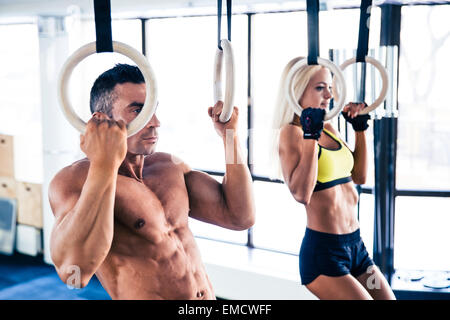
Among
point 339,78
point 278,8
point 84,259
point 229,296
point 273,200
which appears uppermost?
point 278,8

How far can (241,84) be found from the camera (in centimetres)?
343

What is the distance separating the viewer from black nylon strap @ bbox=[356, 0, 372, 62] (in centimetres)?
127

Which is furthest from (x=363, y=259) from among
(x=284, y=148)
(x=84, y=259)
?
(x=84, y=259)

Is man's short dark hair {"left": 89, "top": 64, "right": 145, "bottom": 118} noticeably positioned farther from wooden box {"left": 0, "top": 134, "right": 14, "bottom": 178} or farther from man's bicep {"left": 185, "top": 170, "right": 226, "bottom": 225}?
wooden box {"left": 0, "top": 134, "right": 14, "bottom": 178}

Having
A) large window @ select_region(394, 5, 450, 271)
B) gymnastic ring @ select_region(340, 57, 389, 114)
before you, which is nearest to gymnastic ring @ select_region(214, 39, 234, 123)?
gymnastic ring @ select_region(340, 57, 389, 114)

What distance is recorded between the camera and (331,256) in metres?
1.55

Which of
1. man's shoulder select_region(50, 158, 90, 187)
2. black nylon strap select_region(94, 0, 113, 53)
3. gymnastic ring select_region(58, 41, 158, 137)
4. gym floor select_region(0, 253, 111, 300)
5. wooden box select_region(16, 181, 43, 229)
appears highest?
black nylon strap select_region(94, 0, 113, 53)

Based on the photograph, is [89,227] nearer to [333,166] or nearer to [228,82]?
[228,82]

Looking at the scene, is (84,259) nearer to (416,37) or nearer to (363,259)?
(363,259)

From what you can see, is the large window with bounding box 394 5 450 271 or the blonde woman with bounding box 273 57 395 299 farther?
the large window with bounding box 394 5 450 271

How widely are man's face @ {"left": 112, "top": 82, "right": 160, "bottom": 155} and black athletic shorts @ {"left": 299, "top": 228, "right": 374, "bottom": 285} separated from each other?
728 mm

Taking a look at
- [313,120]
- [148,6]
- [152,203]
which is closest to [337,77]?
[313,120]

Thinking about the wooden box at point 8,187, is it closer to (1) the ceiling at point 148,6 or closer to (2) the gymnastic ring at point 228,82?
(1) the ceiling at point 148,6

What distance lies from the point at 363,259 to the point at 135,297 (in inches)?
33.5
